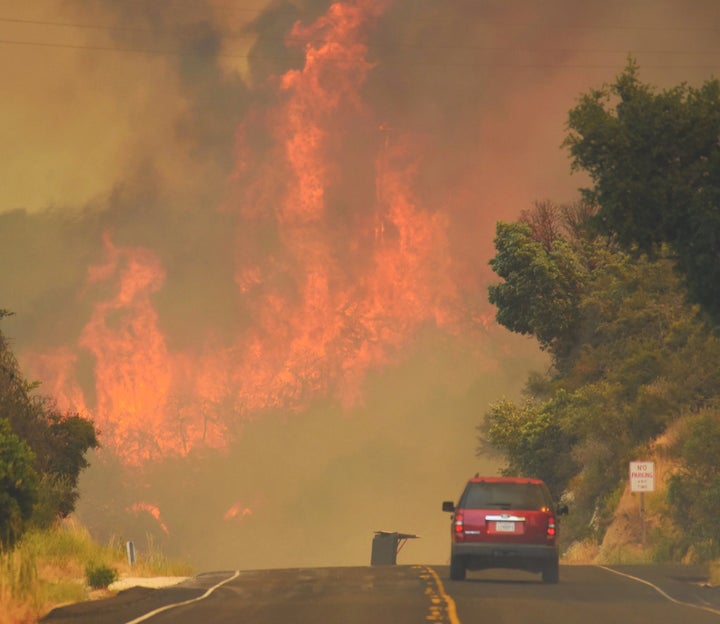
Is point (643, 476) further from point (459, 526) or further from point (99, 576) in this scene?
point (99, 576)

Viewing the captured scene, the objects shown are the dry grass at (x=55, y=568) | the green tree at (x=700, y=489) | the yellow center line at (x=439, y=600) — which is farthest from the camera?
the green tree at (x=700, y=489)

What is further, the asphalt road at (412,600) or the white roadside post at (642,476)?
the white roadside post at (642,476)

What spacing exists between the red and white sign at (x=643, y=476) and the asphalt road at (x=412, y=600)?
10.9 m

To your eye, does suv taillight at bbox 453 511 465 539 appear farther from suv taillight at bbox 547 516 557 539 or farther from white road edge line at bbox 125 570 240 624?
white road edge line at bbox 125 570 240 624

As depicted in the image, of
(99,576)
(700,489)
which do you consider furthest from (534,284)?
(99,576)

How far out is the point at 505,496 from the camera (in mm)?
30219

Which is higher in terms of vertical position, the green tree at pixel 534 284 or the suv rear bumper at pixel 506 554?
the green tree at pixel 534 284

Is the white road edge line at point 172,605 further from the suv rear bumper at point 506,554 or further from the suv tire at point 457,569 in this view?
the suv rear bumper at point 506,554

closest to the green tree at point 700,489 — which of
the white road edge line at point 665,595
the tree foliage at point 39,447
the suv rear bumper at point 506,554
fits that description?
the white road edge line at point 665,595

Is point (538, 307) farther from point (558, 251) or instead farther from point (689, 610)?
point (689, 610)

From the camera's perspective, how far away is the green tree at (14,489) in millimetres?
23703

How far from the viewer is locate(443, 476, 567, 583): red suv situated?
97.6ft

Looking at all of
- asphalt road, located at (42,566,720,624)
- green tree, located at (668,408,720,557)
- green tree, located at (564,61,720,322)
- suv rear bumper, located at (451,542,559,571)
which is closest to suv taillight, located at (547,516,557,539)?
suv rear bumper, located at (451,542,559,571)

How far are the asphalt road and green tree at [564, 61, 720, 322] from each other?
22.0 feet
